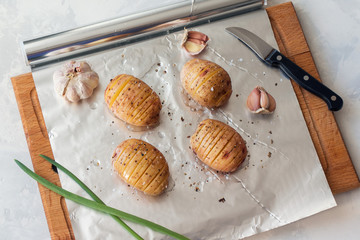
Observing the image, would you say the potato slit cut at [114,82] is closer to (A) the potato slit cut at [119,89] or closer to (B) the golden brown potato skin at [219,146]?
(A) the potato slit cut at [119,89]

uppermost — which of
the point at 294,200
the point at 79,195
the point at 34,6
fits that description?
the point at 34,6

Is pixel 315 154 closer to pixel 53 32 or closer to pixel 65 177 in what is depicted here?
pixel 65 177

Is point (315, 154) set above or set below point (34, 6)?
below

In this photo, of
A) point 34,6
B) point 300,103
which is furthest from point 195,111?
point 34,6

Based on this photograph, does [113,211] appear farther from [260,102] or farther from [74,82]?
[260,102]

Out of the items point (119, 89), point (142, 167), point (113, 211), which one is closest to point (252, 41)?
point (119, 89)

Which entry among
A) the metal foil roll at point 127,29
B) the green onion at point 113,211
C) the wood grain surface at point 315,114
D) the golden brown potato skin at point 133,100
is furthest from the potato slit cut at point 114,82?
the wood grain surface at point 315,114
